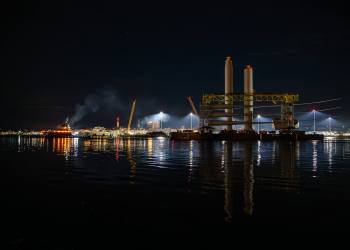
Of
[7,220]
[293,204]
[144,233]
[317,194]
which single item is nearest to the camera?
[144,233]

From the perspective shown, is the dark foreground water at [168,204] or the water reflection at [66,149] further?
the water reflection at [66,149]

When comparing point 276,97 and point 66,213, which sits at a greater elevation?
point 276,97

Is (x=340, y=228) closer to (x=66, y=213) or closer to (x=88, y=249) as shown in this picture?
(x=88, y=249)

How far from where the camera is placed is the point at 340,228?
895 centimetres

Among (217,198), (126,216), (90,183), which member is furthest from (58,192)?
(217,198)

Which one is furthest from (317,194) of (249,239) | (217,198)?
(249,239)

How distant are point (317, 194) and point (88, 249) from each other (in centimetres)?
956

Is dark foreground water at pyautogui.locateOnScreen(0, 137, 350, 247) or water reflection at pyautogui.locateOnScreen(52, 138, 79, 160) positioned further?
water reflection at pyautogui.locateOnScreen(52, 138, 79, 160)

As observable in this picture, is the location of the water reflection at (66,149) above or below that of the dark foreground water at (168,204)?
above

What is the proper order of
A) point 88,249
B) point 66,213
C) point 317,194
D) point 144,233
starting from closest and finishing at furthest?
point 88,249
point 144,233
point 66,213
point 317,194

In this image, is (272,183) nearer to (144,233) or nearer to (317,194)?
(317,194)

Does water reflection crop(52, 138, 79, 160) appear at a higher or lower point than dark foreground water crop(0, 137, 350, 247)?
higher

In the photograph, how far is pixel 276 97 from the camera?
369 feet

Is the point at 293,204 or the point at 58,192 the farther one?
the point at 58,192
